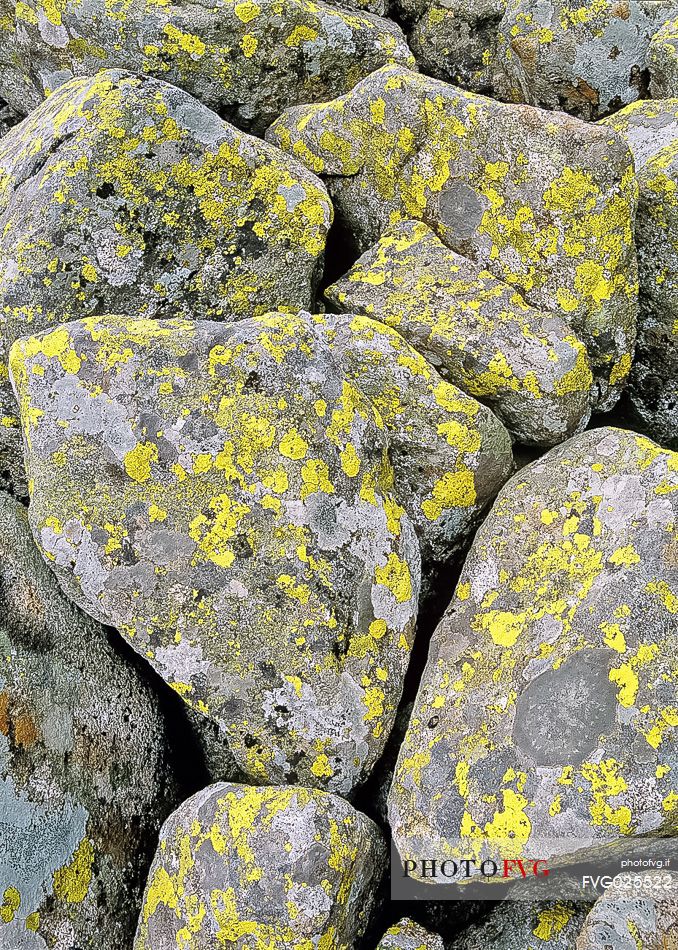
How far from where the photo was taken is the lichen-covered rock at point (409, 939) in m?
4.34

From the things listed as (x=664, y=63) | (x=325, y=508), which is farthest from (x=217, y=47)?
(x=325, y=508)

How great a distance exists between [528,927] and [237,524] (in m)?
3.01

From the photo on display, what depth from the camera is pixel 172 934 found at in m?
4.56

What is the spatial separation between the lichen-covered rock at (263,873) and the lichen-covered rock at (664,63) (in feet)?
22.3

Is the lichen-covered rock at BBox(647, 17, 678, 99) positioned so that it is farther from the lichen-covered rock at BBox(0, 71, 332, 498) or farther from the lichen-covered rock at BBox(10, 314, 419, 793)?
the lichen-covered rock at BBox(10, 314, 419, 793)

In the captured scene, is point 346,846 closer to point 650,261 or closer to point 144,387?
point 144,387

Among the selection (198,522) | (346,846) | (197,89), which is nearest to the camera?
(346,846)

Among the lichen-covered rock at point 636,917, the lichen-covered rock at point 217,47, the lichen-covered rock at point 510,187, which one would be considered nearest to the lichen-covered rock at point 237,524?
the lichen-covered rock at point 636,917

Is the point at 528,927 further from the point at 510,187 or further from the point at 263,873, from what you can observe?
the point at 510,187

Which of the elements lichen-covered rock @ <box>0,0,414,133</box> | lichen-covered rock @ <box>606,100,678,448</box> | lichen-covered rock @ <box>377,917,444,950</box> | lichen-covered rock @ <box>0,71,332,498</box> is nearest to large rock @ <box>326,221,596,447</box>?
lichen-covered rock @ <box>606,100,678,448</box>

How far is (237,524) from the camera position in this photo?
5000 millimetres

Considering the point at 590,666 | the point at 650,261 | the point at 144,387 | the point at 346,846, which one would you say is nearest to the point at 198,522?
the point at 144,387

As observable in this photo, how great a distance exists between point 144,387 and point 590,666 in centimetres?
328

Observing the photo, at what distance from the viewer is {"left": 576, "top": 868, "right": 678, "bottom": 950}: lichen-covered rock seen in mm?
3764
